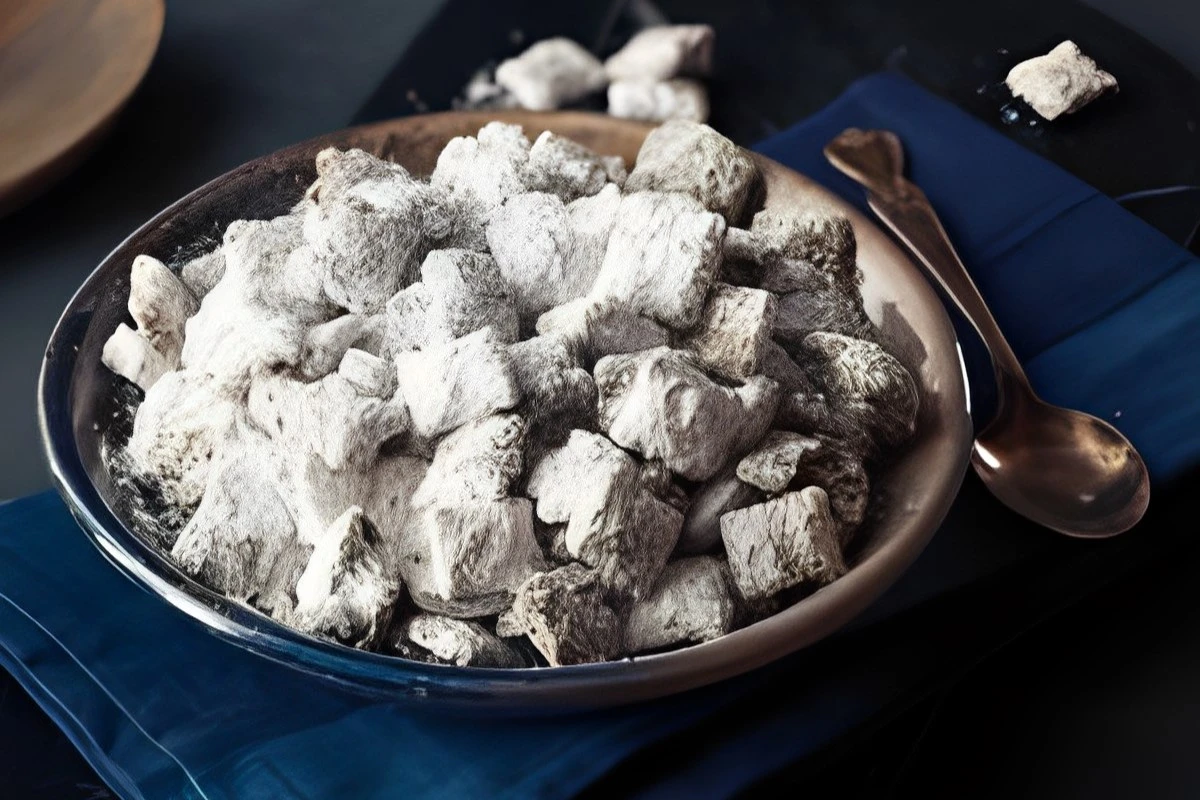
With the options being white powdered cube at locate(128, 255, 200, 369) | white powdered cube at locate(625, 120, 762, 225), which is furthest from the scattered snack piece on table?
white powdered cube at locate(128, 255, 200, 369)

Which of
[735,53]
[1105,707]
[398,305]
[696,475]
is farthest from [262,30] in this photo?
[1105,707]

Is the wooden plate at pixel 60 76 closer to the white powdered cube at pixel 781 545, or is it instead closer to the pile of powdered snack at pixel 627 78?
the pile of powdered snack at pixel 627 78

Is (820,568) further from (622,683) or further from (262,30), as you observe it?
(262,30)

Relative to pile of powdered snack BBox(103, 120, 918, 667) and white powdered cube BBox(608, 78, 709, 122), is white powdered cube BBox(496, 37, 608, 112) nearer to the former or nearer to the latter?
white powdered cube BBox(608, 78, 709, 122)

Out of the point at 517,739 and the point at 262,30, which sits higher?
the point at 262,30

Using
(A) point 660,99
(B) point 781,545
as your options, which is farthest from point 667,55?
(B) point 781,545

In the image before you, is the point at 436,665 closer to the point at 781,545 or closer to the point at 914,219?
the point at 781,545
